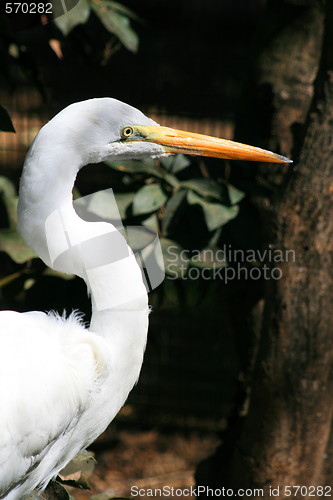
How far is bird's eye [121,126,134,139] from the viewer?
1509 mm

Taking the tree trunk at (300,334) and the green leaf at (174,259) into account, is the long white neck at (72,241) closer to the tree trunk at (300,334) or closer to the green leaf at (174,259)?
the green leaf at (174,259)

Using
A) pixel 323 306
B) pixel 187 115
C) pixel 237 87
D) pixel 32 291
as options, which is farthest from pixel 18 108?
pixel 323 306

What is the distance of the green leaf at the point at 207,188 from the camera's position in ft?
6.83

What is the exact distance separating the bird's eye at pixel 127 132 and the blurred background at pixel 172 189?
450 millimetres

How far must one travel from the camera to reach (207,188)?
2102 mm

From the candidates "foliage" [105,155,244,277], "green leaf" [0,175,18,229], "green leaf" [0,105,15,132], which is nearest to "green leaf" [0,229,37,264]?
"green leaf" [0,175,18,229]

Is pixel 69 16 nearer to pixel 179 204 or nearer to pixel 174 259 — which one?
pixel 179 204

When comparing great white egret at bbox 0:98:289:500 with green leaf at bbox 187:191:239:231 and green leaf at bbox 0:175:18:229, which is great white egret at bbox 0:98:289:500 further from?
green leaf at bbox 0:175:18:229

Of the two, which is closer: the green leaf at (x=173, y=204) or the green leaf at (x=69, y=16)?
the green leaf at (x=69, y=16)

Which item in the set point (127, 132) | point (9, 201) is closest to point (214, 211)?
point (127, 132)

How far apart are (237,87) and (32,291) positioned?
211 centimetres

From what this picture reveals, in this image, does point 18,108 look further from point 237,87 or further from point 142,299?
point 142,299

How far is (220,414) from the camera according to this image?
11.1 feet

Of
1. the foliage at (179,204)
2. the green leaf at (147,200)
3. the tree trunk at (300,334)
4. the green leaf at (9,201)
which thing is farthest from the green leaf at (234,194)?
the green leaf at (9,201)
